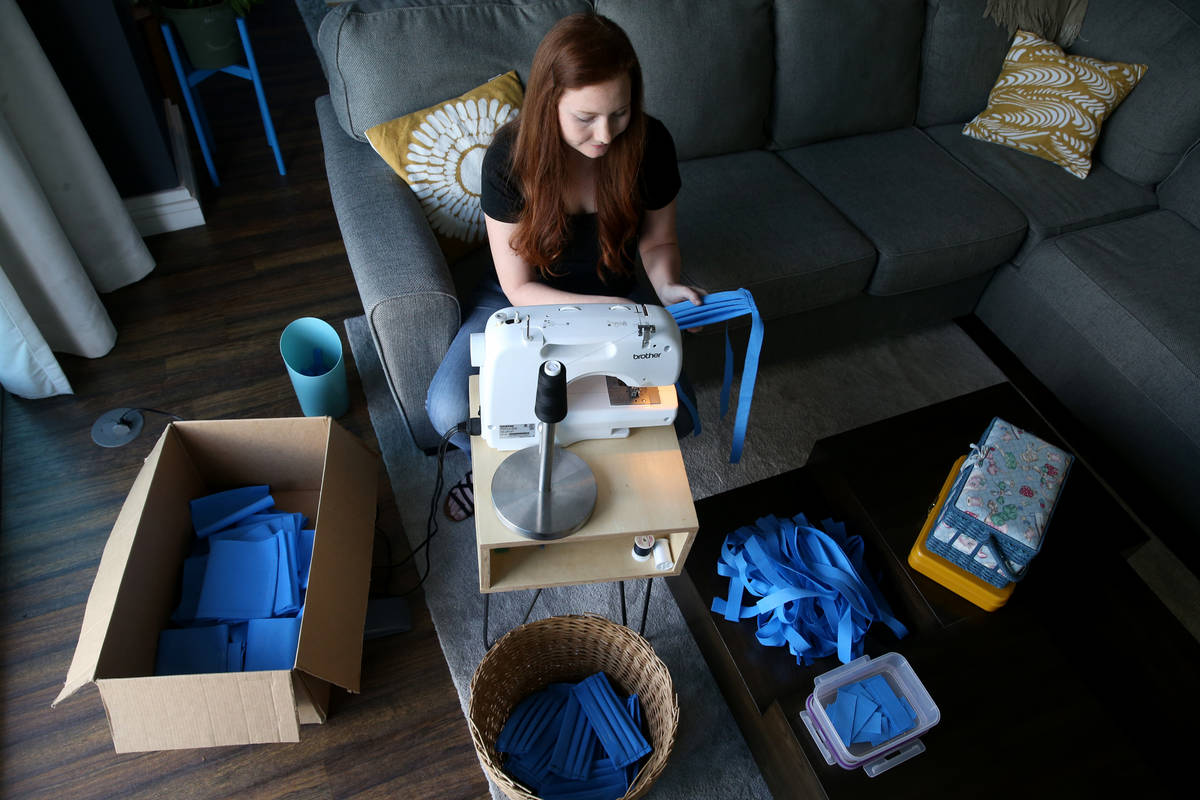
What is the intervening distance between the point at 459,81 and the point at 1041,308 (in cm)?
169

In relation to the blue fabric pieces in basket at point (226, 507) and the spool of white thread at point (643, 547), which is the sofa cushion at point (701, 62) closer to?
the spool of white thread at point (643, 547)

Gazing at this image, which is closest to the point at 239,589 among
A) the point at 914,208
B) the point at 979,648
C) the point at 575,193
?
the point at 575,193

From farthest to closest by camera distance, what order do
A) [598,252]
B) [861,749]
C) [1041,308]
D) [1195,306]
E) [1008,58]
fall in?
[1008,58] → [1041,308] → [1195,306] → [598,252] → [861,749]

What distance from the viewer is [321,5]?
2.01 m

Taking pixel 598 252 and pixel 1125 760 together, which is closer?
pixel 1125 760

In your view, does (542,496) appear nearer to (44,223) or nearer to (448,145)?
(448,145)

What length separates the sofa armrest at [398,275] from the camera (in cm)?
151

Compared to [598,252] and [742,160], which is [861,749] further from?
[742,160]

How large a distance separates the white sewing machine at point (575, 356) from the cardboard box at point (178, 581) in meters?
0.46


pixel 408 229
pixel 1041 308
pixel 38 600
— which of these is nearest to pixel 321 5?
pixel 408 229

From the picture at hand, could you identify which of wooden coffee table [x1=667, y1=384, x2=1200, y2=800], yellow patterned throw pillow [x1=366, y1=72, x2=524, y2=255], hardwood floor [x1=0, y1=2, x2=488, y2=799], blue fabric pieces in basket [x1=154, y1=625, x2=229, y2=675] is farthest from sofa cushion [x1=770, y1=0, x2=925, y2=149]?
blue fabric pieces in basket [x1=154, y1=625, x2=229, y2=675]

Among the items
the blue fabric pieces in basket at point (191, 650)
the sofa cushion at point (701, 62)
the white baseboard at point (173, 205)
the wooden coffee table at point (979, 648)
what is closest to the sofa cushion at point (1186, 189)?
the wooden coffee table at point (979, 648)

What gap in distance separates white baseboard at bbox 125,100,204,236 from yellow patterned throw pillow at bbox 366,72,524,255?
0.99 meters

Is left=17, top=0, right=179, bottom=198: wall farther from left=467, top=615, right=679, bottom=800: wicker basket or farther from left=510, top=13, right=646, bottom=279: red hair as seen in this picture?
left=467, top=615, right=679, bottom=800: wicker basket
